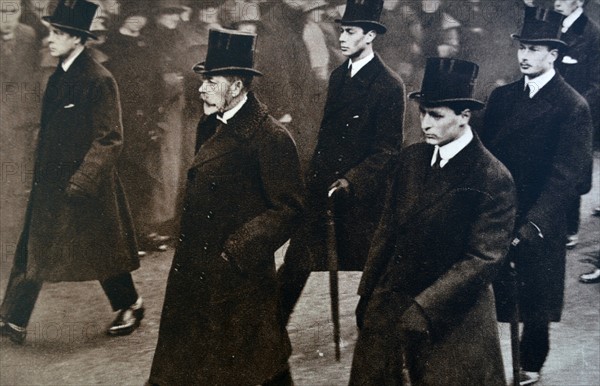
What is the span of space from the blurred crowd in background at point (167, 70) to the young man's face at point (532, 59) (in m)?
0.36

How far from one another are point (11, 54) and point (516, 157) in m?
3.54

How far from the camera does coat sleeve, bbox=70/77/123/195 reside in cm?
398

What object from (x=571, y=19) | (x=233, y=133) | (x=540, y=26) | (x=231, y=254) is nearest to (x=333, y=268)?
(x=231, y=254)

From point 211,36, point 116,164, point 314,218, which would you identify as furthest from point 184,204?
point 211,36

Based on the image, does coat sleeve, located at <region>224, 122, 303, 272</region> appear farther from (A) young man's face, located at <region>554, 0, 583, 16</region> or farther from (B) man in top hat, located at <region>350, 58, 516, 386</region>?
(A) young man's face, located at <region>554, 0, 583, 16</region>

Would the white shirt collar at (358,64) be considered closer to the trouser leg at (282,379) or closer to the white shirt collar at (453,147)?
the white shirt collar at (453,147)

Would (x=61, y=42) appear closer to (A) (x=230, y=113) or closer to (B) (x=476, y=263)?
(A) (x=230, y=113)

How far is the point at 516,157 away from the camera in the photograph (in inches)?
164

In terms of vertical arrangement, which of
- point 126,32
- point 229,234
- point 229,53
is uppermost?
point 126,32

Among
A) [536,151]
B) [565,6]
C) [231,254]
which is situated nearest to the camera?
[231,254]

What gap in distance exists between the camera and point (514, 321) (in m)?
4.19

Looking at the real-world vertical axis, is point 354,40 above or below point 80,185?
above

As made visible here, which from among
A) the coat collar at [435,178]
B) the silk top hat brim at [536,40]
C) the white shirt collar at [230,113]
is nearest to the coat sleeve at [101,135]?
the white shirt collar at [230,113]

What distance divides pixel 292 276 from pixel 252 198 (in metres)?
0.61
